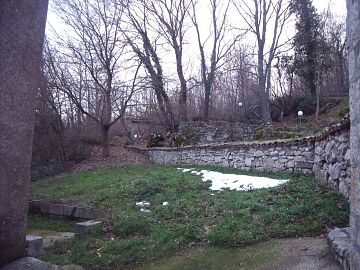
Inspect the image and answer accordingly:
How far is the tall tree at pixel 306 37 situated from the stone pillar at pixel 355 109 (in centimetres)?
2230

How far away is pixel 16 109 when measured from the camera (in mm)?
2270

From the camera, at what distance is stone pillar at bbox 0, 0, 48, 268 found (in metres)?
2.21

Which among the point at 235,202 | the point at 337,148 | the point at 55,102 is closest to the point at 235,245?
the point at 235,202

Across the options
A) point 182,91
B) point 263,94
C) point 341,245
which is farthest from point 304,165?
point 182,91

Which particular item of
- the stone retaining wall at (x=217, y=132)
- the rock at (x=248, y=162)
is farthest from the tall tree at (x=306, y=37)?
the rock at (x=248, y=162)

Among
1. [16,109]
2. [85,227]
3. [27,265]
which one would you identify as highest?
[16,109]

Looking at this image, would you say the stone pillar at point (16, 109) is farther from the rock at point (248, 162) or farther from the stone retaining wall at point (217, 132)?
the stone retaining wall at point (217, 132)

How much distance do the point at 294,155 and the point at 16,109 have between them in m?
7.30

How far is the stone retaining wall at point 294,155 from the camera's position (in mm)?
5484

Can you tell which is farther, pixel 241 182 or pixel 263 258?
pixel 241 182

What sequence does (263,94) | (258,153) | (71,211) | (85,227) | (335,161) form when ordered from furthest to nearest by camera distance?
1. (263,94)
2. (258,153)
3. (71,211)
4. (335,161)
5. (85,227)

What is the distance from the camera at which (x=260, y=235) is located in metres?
4.61

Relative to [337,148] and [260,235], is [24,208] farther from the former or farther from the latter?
[337,148]

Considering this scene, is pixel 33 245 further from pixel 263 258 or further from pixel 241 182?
pixel 241 182
